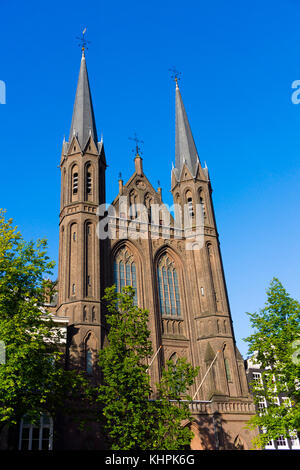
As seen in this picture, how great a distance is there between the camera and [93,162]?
4031 cm

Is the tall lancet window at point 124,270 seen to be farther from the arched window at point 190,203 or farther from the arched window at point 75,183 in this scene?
the arched window at point 190,203

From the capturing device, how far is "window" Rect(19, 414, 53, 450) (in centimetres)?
2648

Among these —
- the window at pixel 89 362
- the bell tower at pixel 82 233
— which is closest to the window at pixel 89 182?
the bell tower at pixel 82 233

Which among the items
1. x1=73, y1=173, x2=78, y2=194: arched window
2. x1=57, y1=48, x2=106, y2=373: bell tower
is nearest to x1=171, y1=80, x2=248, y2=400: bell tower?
x1=57, y1=48, x2=106, y2=373: bell tower

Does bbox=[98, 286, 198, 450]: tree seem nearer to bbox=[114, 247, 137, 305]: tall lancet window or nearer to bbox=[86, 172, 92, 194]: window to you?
bbox=[114, 247, 137, 305]: tall lancet window

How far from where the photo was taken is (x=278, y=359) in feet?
85.8

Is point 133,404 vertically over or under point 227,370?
under

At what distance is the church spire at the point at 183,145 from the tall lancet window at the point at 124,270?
35.5 feet

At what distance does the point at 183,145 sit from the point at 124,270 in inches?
642

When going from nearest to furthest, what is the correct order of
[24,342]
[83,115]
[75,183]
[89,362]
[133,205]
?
[24,342] < [89,362] < [75,183] < [133,205] < [83,115]

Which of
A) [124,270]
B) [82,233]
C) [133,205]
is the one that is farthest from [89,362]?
[133,205]

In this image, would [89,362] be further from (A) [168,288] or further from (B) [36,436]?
(A) [168,288]
